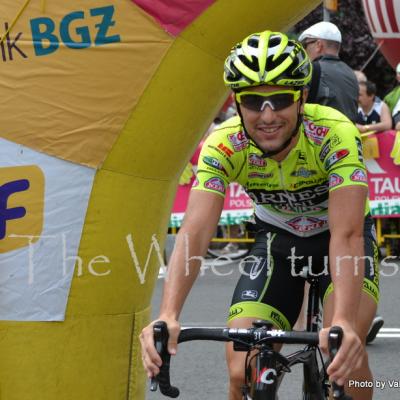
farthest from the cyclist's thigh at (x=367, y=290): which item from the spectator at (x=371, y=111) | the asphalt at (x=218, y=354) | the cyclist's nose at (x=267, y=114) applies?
the spectator at (x=371, y=111)

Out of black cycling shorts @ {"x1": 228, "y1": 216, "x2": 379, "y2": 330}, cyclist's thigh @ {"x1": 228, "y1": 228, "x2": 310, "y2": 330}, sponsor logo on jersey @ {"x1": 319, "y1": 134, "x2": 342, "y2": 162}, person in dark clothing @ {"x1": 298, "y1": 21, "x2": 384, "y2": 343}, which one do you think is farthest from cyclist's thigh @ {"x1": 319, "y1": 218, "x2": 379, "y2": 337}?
person in dark clothing @ {"x1": 298, "y1": 21, "x2": 384, "y2": 343}

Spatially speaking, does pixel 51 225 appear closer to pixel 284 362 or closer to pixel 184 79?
pixel 184 79

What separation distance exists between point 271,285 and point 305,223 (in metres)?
0.32

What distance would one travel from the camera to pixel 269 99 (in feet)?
12.4

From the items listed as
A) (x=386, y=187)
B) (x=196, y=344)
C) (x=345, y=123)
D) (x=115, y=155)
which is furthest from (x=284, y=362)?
(x=386, y=187)

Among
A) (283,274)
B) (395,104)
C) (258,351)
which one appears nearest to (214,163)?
(283,274)

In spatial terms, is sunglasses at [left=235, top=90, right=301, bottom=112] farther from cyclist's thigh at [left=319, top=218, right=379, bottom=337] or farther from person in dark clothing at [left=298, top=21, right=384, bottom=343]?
person in dark clothing at [left=298, top=21, right=384, bottom=343]

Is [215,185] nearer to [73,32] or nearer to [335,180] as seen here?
[335,180]

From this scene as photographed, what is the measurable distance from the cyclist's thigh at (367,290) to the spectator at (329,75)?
8.32 feet

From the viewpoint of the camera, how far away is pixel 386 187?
39.5 feet

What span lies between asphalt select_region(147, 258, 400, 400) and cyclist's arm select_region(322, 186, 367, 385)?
2681mm

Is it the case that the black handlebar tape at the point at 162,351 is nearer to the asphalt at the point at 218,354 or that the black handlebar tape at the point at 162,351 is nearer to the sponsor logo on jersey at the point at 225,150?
the sponsor logo on jersey at the point at 225,150

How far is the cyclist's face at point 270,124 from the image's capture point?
377 cm

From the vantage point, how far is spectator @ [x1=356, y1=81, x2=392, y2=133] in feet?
38.8
